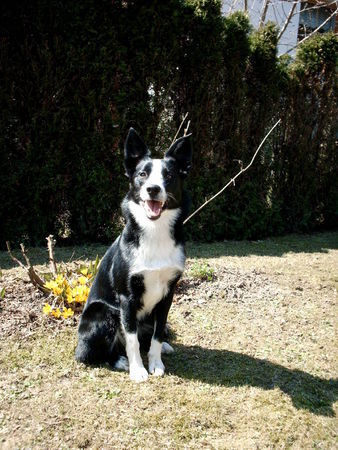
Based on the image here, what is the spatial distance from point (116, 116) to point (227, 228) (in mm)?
2901

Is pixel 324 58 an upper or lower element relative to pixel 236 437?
upper

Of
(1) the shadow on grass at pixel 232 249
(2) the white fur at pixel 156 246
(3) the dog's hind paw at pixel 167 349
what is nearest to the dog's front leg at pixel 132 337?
(2) the white fur at pixel 156 246

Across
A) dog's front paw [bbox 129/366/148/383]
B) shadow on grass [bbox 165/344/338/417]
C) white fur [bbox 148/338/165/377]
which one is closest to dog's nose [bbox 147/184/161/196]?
white fur [bbox 148/338/165/377]

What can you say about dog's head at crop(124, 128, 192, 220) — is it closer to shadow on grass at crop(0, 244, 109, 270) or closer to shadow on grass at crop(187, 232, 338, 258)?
shadow on grass at crop(0, 244, 109, 270)

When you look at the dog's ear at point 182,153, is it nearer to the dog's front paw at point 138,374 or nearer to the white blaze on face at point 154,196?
the white blaze on face at point 154,196

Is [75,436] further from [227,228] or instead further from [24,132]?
[227,228]

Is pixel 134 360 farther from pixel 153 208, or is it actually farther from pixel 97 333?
pixel 153 208

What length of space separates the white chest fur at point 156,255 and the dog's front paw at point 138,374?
46 cm

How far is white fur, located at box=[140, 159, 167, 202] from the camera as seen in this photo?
3023 millimetres

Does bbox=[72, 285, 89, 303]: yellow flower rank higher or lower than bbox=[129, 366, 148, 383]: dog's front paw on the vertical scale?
higher

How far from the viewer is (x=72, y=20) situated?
623 cm

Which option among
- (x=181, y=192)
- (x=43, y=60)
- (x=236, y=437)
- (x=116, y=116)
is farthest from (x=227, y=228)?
(x=236, y=437)

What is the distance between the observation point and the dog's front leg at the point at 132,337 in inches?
125

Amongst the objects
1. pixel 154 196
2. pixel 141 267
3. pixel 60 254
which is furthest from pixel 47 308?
pixel 60 254
